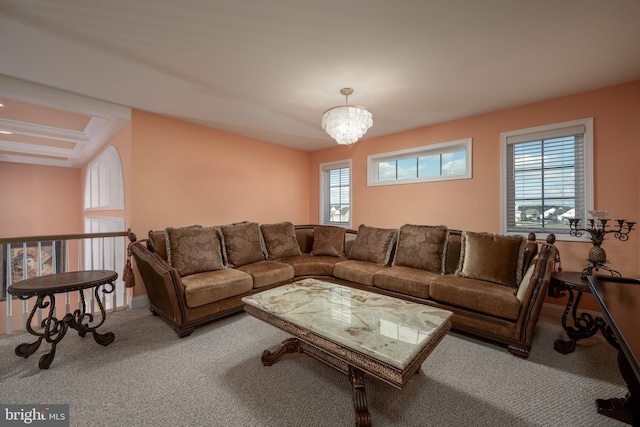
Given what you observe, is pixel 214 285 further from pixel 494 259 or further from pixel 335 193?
pixel 335 193

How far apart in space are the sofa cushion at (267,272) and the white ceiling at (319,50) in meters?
2.00

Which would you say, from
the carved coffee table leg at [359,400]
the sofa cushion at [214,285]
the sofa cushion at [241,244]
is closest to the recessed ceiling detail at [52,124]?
the sofa cushion at [241,244]

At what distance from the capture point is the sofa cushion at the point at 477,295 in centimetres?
209

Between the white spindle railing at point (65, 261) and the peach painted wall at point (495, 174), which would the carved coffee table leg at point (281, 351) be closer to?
the white spindle railing at point (65, 261)

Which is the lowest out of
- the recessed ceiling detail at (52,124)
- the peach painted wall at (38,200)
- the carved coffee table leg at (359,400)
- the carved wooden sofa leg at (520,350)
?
the carved wooden sofa leg at (520,350)

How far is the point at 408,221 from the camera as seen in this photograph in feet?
12.7

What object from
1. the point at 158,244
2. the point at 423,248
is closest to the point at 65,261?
the point at 158,244

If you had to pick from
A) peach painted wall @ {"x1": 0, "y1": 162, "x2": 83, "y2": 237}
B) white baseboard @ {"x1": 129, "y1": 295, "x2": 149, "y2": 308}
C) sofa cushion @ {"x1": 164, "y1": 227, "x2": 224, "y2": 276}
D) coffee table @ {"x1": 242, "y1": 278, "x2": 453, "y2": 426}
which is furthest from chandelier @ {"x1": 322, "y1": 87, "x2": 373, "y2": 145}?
peach painted wall @ {"x1": 0, "y1": 162, "x2": 83, "y2": 237}

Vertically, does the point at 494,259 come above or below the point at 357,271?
above

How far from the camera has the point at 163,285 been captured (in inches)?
Result: 93.0

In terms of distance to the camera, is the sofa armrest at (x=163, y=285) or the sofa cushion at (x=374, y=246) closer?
the sofa armrest at (x=163, y=285)

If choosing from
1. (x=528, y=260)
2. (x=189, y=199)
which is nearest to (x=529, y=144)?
(x=528, y=260)

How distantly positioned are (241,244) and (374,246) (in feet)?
6.00

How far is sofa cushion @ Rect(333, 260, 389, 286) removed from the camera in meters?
3.03
